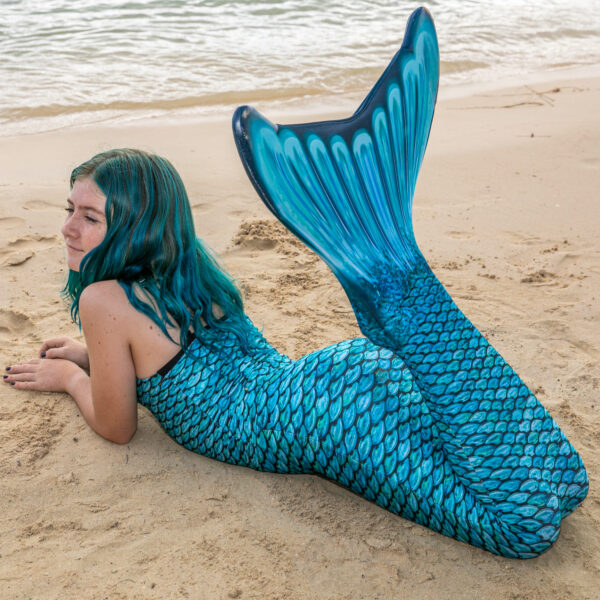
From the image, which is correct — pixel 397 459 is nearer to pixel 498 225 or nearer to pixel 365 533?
pixel 365 533

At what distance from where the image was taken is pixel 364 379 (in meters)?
1.95

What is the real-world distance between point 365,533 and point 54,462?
1055mm

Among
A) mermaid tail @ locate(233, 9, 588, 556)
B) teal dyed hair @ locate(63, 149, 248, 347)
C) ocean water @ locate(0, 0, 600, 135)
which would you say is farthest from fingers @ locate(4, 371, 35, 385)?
ocean water @ locate(0, 0, 600, 135)

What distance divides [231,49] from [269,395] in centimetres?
705

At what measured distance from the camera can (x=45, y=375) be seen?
2648 millimetres

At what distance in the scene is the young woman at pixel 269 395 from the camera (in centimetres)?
183

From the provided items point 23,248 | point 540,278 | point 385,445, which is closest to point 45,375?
point 23,248

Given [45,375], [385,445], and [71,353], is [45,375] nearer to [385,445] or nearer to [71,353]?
[71,353]

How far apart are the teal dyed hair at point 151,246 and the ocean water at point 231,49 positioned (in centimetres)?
412

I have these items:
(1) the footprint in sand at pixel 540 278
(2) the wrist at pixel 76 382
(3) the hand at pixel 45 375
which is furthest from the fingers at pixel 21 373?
(1) the footprint in sand at pixel 540 278

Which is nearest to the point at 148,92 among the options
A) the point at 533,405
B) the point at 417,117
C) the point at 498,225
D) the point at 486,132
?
the point at 486,132

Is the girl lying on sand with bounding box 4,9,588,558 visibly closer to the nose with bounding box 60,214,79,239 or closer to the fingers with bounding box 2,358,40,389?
the nose with bounding box 60,214,79,239

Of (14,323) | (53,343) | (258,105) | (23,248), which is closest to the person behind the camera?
(53,343)

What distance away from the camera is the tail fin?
5.64ft
